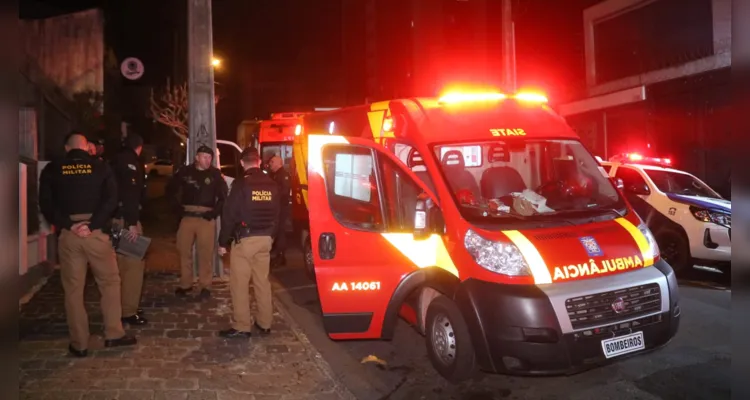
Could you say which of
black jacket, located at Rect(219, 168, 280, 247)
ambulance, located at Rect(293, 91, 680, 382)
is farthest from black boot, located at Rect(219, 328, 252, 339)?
ambulance, located at Rect(293, 91, 680, 382)

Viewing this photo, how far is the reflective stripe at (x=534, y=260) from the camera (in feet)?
14.0

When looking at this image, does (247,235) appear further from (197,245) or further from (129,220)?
(197,245)

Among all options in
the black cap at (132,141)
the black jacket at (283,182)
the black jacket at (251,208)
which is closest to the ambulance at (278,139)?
the black jacket at (283,182)

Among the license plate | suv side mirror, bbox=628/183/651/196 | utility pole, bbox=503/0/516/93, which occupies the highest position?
utility pole, bbox=503/0/516/93

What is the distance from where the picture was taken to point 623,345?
4.29m

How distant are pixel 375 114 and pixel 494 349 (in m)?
2.79

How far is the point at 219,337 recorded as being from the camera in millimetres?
5934

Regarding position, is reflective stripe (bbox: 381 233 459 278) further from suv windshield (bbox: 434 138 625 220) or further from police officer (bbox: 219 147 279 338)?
police officer (bbox: 219 147 279 338)

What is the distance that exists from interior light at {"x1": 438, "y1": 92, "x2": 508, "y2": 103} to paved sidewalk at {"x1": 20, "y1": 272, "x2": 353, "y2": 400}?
8.92 feet

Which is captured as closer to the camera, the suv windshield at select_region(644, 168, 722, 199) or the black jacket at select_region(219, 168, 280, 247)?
the black jacket at select_region(219, 168, 280, 247)

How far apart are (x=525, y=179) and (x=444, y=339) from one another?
241 cm

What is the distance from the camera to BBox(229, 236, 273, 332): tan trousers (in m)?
5.89

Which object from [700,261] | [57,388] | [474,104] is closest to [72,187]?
[57,388]

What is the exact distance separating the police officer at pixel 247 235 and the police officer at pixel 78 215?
1.13 metres
